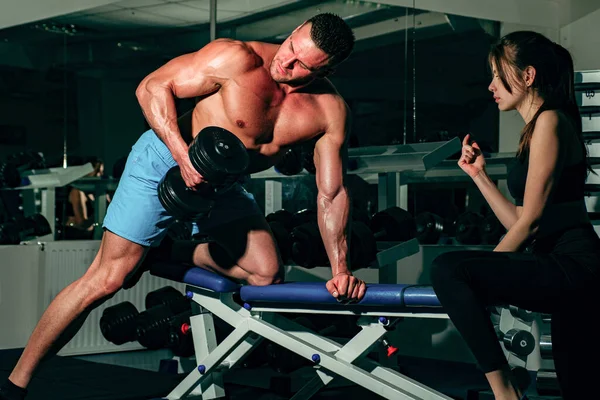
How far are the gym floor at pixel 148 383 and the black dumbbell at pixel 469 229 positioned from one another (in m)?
0.66

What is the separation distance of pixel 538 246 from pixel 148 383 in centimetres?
193

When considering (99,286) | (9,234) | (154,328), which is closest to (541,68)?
(99,286)

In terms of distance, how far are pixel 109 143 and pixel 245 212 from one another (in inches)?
123

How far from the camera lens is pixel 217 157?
2.41 m

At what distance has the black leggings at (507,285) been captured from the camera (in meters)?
1.93

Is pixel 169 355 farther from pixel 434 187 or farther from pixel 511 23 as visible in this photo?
pixel 511 23

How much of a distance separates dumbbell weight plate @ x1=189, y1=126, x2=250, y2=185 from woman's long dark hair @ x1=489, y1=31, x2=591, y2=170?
0.79 meters

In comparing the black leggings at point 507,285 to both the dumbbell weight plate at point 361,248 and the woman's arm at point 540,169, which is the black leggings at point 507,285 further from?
the dumbbell weight plate at point 361,248

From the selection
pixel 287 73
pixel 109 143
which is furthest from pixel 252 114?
pixel 109 143

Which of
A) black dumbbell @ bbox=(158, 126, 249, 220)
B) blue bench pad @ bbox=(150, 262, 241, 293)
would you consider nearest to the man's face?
black dumbbell @ bbox=(158, 126, 249, 220)

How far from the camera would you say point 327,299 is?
250 cm

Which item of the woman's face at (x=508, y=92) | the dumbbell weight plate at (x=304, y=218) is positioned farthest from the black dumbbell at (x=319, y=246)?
the woman's face at (x=508, y=92)

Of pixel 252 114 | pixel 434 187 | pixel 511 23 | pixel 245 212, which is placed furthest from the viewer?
pixel 511 23

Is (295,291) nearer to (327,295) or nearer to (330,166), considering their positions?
(327,295)
